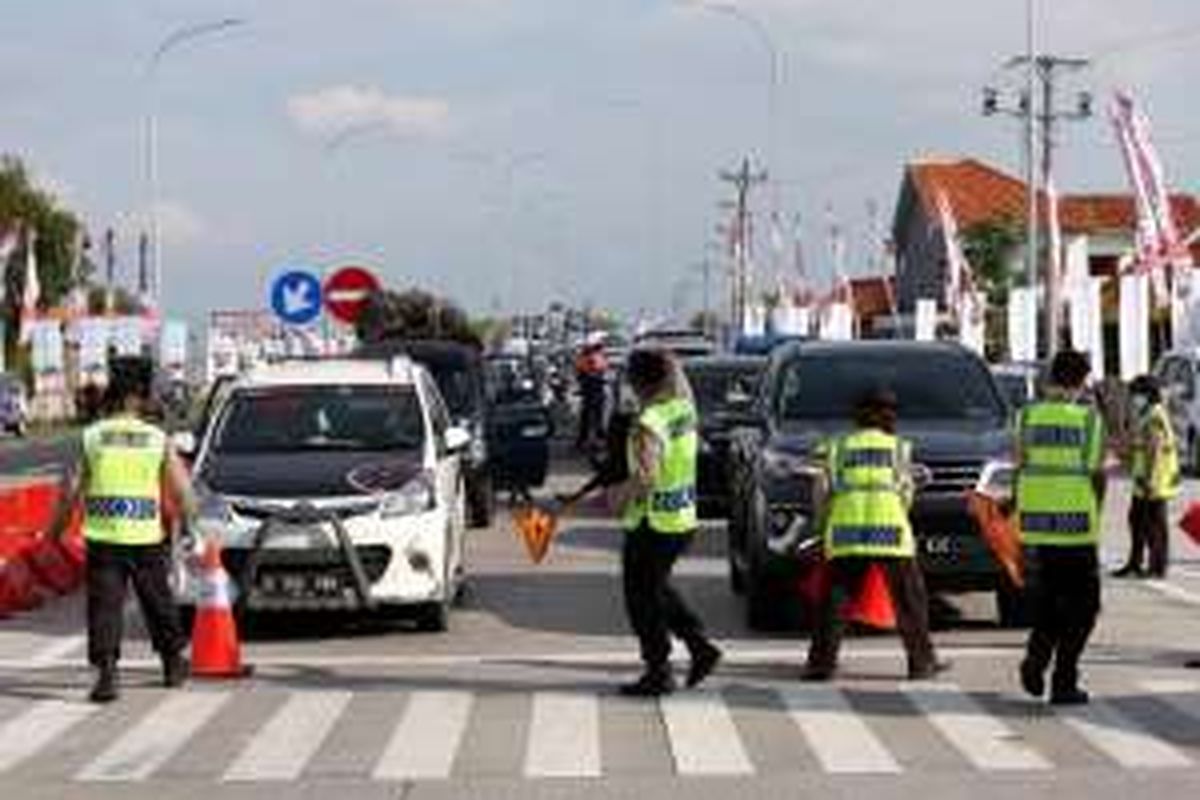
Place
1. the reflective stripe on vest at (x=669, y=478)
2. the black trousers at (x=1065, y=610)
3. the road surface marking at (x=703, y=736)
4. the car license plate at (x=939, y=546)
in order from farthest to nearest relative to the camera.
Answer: the car license plate at (x=939, y=546) < the reflective stripe on vest at (x=669, y=478) < the black trousers at (x=1065, y=610) < the road surface marking at (x=703, y=736)

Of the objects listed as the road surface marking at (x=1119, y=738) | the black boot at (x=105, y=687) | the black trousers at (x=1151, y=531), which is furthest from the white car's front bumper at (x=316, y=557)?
the black trousers at (x=1151, y=531)

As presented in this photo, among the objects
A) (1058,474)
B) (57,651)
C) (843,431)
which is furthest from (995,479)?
(57,651)

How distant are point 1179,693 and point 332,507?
5.13 m

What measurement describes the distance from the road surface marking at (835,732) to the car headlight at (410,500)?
3290 millimetres

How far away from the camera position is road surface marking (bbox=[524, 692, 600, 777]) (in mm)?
10930

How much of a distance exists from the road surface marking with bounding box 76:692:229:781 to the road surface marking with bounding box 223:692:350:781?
0.34m

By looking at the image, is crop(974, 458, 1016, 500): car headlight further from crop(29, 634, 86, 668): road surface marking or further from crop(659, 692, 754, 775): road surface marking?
crop(29, 634, 86, 668): road surface marking

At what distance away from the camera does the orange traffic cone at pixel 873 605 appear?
1417 cm

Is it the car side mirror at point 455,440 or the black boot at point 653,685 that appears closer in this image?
the black boot at point 653,685

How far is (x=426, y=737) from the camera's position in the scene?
1188 cm

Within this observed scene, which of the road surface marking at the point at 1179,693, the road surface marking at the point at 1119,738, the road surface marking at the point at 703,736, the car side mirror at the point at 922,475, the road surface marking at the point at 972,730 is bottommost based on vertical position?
the road surface marking at the point at 1179,693

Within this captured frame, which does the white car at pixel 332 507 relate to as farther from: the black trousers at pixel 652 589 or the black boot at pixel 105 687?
the black trousers at pixel 652 589

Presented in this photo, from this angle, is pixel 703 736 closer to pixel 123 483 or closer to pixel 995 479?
pixel 123 483

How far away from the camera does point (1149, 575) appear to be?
Answer: 20.3 m
